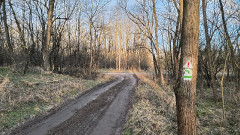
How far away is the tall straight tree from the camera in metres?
3.41

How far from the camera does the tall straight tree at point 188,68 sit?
3.41 metres

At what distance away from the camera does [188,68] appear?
3.47 meters

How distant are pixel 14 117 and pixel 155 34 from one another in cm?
1289

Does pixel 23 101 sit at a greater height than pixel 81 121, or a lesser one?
greater

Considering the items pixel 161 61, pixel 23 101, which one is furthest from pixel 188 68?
pixel 161 61

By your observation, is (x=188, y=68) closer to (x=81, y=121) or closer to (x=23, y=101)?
(x=81, y=121)

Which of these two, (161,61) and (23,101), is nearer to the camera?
(23,101)

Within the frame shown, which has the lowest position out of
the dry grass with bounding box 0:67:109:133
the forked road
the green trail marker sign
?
the forked road

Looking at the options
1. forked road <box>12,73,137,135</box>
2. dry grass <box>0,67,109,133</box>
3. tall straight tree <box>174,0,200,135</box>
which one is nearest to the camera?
tall straight tree <box>174,0,200,135</box>

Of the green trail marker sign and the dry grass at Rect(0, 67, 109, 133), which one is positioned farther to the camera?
the dry grass at Rect(0, 67, 109, 133)

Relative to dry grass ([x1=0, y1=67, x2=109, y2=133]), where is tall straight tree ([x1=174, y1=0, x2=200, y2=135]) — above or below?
above

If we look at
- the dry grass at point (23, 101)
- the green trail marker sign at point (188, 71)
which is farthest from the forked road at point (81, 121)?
the green trail marker sign at point (188, 71)

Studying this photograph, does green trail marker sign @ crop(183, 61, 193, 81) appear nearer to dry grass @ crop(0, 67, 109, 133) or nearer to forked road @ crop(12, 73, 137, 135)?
forked road @ crop(12, 73, 137, 135)

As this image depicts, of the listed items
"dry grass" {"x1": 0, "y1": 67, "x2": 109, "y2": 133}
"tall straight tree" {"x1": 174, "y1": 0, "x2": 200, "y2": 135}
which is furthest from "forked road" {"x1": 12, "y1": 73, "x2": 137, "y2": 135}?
"tall straight tree" {"x1": 174, "y1": 0, "x2": 200, "y2": 135}
